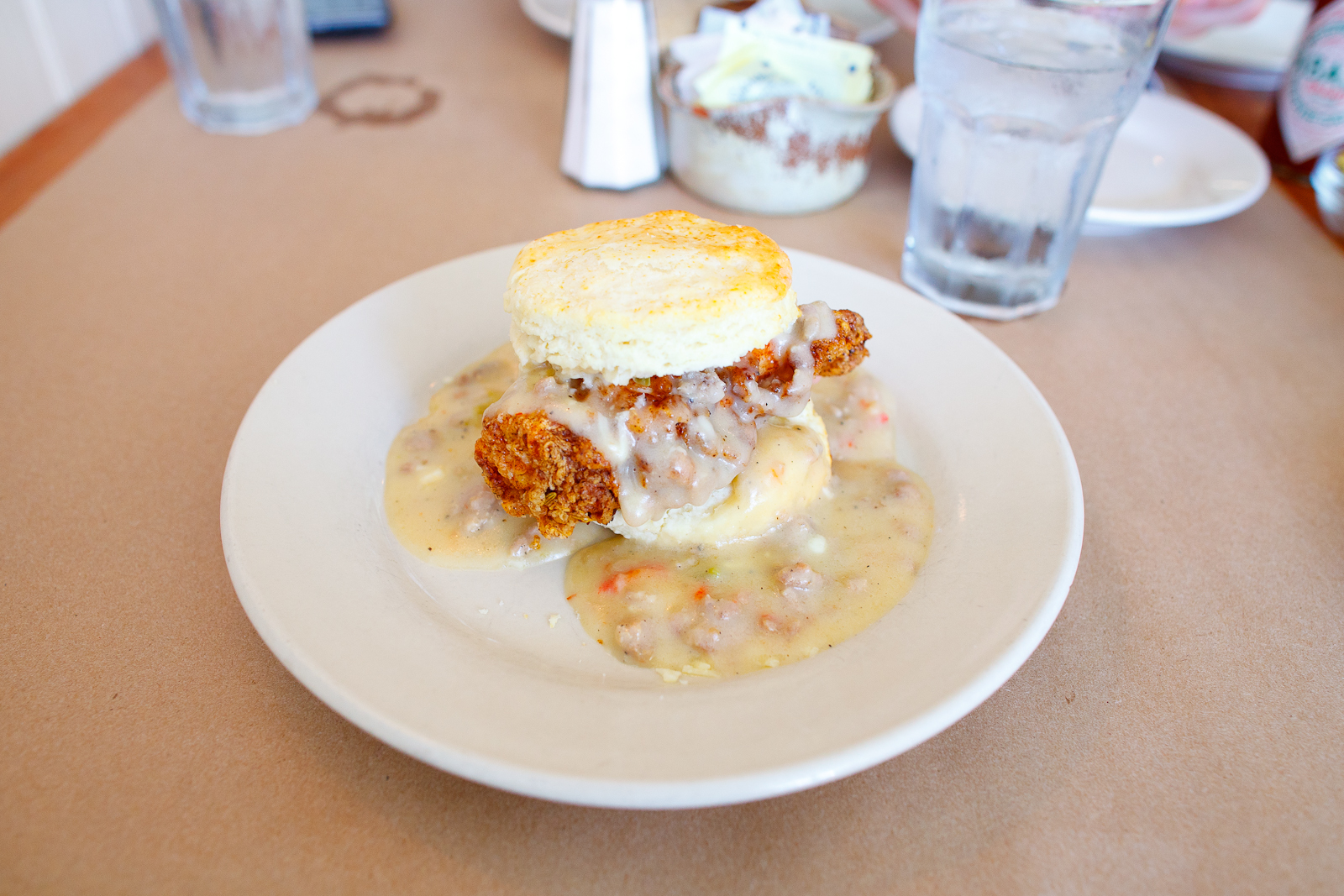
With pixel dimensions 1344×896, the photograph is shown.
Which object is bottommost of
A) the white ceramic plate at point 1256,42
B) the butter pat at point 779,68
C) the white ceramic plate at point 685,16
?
the white ceramic plate at point 1256,42

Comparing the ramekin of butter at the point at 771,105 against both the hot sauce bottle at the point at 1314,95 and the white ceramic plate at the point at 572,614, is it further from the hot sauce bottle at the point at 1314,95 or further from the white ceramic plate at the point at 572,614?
the hot sauce bottle at the point at 1314,95

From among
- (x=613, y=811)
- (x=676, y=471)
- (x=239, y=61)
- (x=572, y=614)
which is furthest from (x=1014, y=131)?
(x=239, y=61)

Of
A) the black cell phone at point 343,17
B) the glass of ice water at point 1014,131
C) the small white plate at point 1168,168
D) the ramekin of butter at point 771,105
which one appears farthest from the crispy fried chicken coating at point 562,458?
the black cell phone at point 343,17

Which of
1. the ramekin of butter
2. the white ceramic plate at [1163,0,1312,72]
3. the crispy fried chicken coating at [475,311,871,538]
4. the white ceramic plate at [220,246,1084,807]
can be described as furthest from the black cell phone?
the white ceramic plate at [1163,0,1312,72]

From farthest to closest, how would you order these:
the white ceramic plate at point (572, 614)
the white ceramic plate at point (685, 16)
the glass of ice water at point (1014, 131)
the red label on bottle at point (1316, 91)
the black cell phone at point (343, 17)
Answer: the black cell phone at point (343, 17) → the white ceramic plate at point (685, 16) → the red label on bottle at point (1316, 91) → the glass of ice water at point (1014, 131) → the white ceramic plate at point (572, 614)

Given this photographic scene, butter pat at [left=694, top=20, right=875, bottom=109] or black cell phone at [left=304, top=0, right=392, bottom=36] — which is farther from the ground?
butter pat at [left=694, top=20, right=875, bottom=109]

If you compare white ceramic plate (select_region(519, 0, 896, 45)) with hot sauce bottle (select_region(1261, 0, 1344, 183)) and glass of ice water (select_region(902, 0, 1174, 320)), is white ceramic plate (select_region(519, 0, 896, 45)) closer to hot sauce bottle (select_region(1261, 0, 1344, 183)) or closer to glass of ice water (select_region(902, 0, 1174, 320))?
glass of ice water (select_region(902, 0, 1174, 320))
